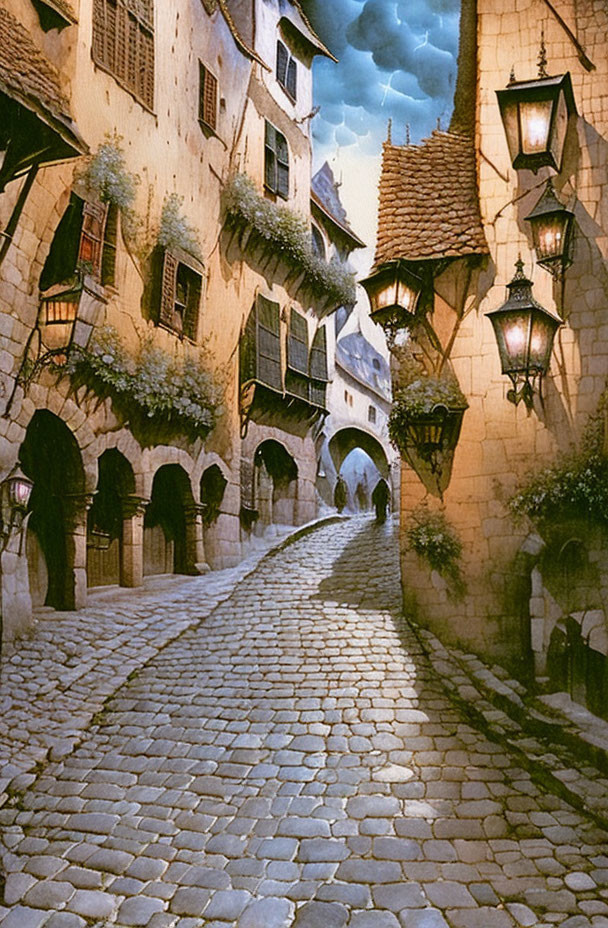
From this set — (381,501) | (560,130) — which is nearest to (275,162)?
(381,501)

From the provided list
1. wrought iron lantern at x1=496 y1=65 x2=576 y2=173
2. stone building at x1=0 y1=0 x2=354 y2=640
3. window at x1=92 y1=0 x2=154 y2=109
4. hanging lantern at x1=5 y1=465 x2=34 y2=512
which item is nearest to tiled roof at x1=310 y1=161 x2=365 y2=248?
stone building at x1=0 y1=0 x2=354 y2=640

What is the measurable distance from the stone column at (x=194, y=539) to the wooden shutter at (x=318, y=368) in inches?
237

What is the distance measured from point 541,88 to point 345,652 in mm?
6992

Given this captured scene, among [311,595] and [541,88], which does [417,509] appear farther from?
[541,88]

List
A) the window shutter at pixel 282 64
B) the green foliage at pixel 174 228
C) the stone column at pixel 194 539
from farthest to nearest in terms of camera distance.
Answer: the window shutter at pixel 282 64 < the stone column at pixel 194 539 < the green foliage at pixel 174 228

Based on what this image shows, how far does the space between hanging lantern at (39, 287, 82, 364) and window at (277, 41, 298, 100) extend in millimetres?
12296

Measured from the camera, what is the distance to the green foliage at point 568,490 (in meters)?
8.06

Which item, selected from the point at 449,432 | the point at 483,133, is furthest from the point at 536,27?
the point at 449,432

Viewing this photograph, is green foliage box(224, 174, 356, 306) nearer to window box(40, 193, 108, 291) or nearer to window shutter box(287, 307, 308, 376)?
window shutter box(287, 307, 308, 376)

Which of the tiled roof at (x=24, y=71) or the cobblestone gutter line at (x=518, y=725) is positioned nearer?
the cobblestone gutter line at (x=518, y=725)

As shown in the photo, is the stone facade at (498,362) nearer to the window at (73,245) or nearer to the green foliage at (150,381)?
the green foliage at (150,381)

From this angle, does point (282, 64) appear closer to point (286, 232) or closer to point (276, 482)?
point (286, 232)

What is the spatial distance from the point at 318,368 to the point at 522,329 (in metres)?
12.1

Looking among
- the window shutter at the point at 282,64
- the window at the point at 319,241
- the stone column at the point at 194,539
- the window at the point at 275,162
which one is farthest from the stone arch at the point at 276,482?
the window shutter at the point at 282,64
